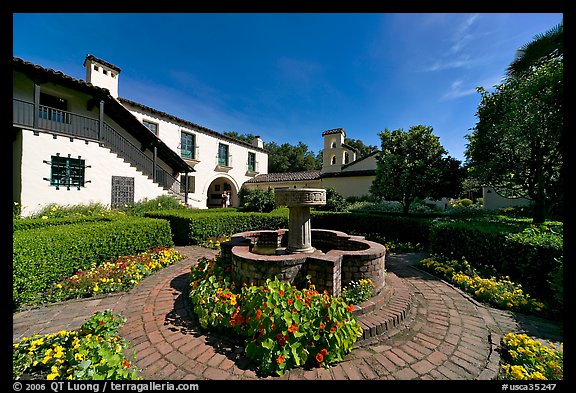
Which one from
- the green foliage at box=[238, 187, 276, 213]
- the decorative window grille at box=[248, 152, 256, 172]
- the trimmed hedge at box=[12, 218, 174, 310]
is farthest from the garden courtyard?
the decorative window grille at box=[248, 152, 256, 172]

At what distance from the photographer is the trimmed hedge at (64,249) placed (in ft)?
12.0

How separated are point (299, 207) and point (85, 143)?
11.9 m

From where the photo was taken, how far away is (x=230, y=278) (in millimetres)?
4121

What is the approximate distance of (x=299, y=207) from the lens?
15.1 ft

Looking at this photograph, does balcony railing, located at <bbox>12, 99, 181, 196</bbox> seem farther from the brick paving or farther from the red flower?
the red flower

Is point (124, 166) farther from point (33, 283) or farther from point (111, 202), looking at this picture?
point (33, 283)

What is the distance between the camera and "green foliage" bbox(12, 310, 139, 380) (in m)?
1.93

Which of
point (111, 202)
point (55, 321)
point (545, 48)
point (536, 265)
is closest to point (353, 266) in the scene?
point (536, 265)

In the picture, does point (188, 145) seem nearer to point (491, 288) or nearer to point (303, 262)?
point (303, 262)

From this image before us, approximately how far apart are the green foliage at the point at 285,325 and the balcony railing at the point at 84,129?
12151mm

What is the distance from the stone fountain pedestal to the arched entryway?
709 inches

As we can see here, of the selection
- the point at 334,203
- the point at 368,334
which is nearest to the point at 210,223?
the point at 334,203
